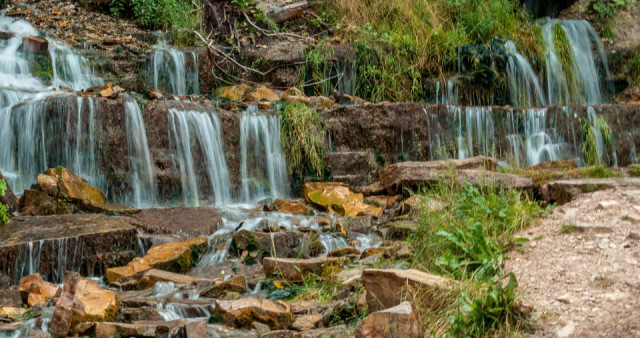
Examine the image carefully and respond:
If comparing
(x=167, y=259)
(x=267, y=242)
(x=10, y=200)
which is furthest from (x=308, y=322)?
(x=10, y=200)

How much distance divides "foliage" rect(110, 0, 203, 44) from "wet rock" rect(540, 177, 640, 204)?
8.16 m

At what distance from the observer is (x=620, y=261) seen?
121 inches

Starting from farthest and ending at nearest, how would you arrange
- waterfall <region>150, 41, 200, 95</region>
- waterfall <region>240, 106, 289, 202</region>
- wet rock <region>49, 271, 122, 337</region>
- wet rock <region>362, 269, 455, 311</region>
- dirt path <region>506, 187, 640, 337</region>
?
waterfall <region>150, 41, 200, 95</region>
waterfall <region>240, 106, 289, 202</region>
wet rock <region>49, 271, 122, 337</region>
wet rock <region>362, 269, 455, 311</region>
dirt path <region>506, 187, 640, 337</region>

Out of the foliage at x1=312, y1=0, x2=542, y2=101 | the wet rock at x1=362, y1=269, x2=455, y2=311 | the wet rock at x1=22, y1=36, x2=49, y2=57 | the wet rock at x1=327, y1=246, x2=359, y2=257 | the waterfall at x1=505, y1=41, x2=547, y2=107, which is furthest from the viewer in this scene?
the waterfall at x1=505, y1=41, x2=547, y2=107

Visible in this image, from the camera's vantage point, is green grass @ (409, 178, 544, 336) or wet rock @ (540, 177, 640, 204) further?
wet rock @ (540, 177, 640, 204)

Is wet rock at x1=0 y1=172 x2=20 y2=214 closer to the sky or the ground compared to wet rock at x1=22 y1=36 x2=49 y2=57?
closer to the ground

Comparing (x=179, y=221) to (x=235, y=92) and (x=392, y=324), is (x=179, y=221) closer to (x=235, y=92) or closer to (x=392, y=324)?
(x=392, y=324)

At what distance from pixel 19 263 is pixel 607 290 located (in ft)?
13.8

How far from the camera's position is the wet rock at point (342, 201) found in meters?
6.72

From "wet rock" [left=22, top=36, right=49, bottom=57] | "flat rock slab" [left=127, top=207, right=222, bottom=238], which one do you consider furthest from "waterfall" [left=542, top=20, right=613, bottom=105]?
"wet rock" [left=22, top=36, right=49, bottom=57]

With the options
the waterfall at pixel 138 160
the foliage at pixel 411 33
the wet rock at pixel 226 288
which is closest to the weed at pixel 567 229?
the wet rock at pixel 226 288

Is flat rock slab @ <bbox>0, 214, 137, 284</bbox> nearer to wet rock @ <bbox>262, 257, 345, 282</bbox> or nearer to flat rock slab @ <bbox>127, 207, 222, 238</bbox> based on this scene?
flat rock slab @ <bbox>127, 207, 222, 238</bbox>

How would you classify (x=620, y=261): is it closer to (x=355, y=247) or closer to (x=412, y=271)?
(x=412, y=271)

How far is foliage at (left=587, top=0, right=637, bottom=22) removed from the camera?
12508mm
